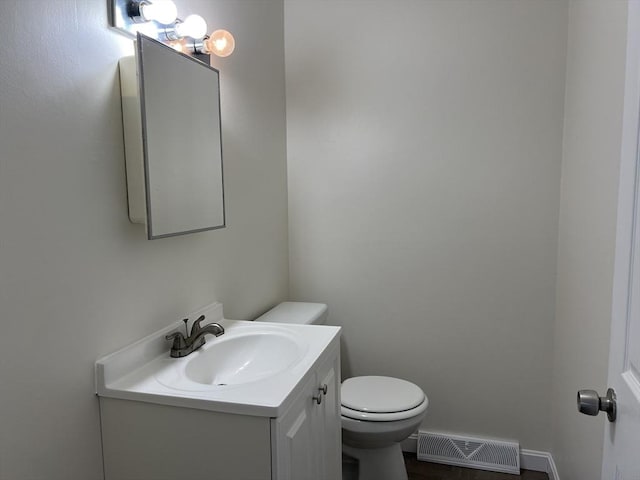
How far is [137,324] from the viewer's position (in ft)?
4.49

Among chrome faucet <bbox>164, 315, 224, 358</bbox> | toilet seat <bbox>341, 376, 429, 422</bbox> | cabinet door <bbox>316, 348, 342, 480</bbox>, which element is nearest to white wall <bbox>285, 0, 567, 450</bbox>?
toilet seat <bbox>341, 376, 429, 422</bbox>

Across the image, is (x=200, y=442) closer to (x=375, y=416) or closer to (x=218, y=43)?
(x=375, y=416)

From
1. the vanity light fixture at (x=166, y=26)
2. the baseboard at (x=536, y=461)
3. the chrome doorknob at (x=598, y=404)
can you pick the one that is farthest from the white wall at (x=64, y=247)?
the baseboard at (x=536, y=461)

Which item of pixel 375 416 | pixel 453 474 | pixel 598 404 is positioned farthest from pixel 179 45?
pixel 453 474

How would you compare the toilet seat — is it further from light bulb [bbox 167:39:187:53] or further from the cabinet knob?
light bulb [bbox 167:39:187:53]

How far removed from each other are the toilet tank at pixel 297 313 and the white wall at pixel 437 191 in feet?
0.59

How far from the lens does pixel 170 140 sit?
1392 millimetres

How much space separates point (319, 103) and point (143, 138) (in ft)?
4.35

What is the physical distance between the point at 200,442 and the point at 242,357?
1.57 feet

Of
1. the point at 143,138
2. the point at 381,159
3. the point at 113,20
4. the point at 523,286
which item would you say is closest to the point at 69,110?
the point at 143,138

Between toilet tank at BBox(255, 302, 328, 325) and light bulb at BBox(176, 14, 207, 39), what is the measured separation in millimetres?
1190

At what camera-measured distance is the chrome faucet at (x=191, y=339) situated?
56.6 inches

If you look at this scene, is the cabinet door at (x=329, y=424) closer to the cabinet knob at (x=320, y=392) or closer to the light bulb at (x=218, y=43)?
the cabinet knob at (x=320, y=392)

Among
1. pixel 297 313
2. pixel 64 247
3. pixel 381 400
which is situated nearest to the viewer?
pixel 64 247
